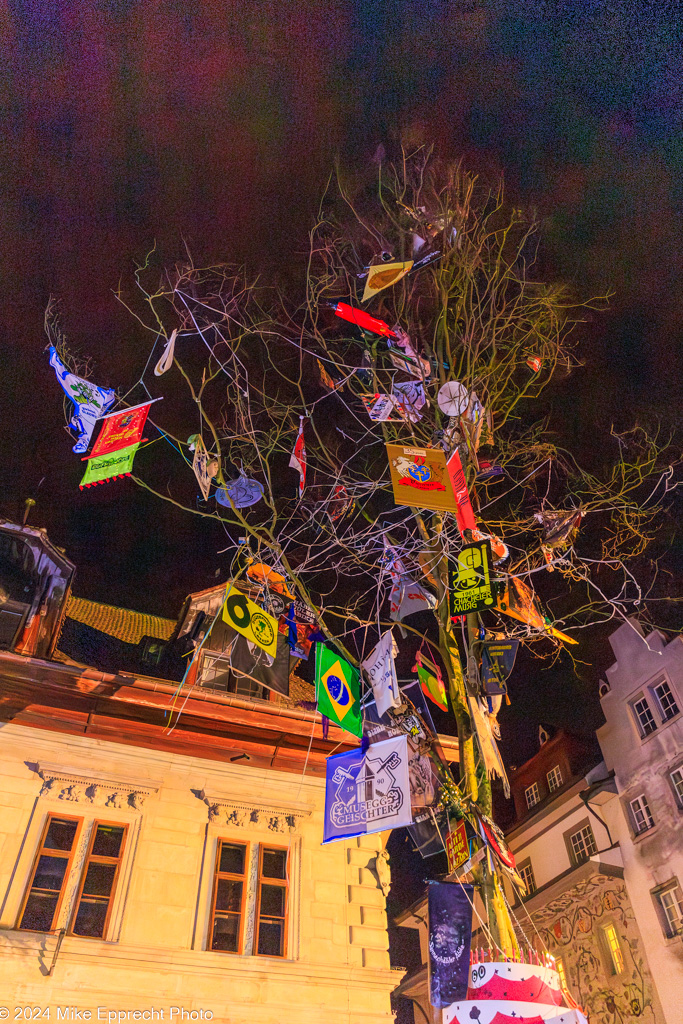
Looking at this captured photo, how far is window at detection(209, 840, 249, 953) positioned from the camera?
10.5m

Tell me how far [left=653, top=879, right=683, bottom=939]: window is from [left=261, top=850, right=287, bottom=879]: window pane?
1072cm

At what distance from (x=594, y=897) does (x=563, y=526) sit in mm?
15281

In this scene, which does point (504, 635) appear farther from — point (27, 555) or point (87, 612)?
point (87, 612)

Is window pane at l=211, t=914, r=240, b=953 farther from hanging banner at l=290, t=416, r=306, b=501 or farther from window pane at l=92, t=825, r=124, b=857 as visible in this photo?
hanging banner at l=290, t=416, r=306, b=501

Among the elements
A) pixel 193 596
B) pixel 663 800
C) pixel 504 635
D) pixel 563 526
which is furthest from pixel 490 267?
pixel 663 800

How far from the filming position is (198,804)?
11422 mm

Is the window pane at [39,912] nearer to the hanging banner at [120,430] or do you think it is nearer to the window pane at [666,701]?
the hanging banner at [120,430]

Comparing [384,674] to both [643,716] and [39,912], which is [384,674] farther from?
[643,716]

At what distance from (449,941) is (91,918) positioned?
5810mm

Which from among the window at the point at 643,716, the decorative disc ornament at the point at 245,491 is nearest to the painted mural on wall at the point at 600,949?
the window at the point at 643,716

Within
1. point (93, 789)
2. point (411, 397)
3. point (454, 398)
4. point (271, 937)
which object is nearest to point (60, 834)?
point (93, 789)

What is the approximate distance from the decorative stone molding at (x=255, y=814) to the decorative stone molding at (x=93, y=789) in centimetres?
101

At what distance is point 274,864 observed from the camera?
1148 centimetres

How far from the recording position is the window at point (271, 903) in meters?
10.7
